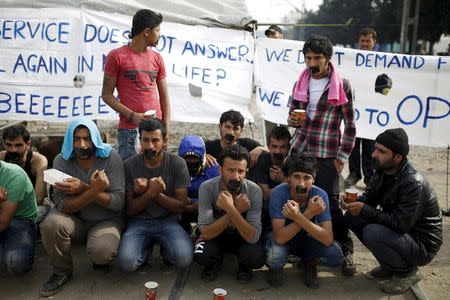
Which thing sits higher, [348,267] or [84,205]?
[84,205]

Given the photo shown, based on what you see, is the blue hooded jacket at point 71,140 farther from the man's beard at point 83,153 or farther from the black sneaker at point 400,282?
the black sneaker at point 400,282

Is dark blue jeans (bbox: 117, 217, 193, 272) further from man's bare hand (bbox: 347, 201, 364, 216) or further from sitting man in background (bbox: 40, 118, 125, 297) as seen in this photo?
man's bare hand (bbox: 347, 201, 364, 216)

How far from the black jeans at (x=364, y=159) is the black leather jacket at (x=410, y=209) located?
7.52ft

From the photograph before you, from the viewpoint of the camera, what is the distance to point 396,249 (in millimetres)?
3395

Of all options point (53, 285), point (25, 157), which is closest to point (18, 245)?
point (53, 285)

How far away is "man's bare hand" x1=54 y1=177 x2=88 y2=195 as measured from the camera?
3332 mm

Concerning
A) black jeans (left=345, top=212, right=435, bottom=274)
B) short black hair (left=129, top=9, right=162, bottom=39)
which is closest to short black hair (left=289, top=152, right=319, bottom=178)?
A: black jeans (left=345, top=212, right=435, bottom=274)

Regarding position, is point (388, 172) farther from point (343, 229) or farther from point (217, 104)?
point (217, 104)

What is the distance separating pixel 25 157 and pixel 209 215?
1.84 meters

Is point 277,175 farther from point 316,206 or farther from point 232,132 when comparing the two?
point 316,206

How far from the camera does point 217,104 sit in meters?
5.81

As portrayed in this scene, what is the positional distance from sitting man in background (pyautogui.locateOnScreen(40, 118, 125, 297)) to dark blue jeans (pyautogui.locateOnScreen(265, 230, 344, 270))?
1.20 meters

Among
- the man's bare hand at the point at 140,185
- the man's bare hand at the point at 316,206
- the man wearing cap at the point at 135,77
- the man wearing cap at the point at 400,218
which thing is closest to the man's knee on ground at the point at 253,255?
the man's bare hand at the point at 316,206

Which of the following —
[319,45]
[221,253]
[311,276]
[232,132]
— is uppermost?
[319,45]
